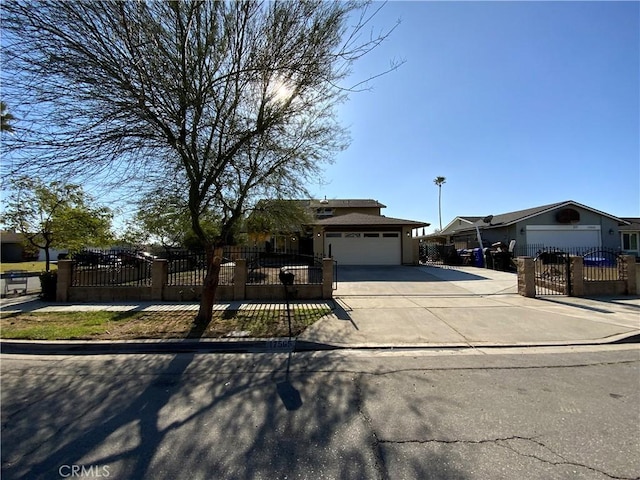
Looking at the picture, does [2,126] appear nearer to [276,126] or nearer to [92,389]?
[276,126]

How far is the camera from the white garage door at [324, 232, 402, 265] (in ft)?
75.7

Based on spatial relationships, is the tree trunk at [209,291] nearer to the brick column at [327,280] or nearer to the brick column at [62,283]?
the brick column at [327,280]

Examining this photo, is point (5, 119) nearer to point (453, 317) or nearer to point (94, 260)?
point (94, 260)

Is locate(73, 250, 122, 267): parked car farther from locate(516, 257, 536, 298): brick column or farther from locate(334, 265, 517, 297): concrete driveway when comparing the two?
locate(516, 257, 536, 298): brick column

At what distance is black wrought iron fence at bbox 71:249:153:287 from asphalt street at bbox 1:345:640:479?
6.39 meters

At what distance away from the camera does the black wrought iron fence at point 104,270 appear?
37.1ft

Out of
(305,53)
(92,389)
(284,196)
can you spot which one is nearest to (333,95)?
(305,53)

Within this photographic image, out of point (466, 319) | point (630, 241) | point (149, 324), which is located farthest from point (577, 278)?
point (630, 241)

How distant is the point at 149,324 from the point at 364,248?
1706cm

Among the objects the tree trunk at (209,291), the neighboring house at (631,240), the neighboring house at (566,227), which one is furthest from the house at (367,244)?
the neighboring house at (631,240)

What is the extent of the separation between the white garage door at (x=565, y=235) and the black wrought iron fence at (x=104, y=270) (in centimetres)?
2558

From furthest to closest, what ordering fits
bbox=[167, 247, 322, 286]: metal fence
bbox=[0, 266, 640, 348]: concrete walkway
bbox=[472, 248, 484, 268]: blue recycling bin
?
1. bbox=[472, 248, 484, 268]: blue recycling bin
2. bbox=[167, 247, 322, 286]: metal fence
3. bbox=[0, 266, 640, 348]: concrete walkway

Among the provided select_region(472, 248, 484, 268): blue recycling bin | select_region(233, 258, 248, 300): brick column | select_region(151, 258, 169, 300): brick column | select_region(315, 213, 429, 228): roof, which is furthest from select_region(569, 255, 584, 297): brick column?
select_region(151, 258, 169, 300): brick column

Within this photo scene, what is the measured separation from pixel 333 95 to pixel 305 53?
125 centimetres
